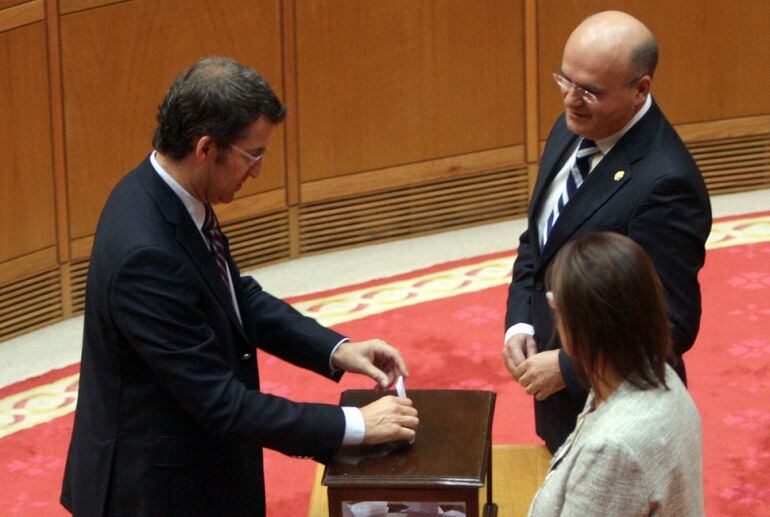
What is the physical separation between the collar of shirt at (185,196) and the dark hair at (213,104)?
0.05 m

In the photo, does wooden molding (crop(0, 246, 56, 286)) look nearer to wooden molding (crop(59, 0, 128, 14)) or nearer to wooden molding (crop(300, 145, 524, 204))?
wooden molding (crop(59, 0, 128, 14))

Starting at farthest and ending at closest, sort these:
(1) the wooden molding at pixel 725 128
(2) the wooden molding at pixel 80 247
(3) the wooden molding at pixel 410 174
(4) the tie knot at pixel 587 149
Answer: (1) the wooden molding at pixel 725 128 < (3) the wooden molding at pixel 410 174 < (2) the wooden molding at pixel 80 247 < (4) the tie knot at pixel 587 149

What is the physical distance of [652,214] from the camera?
92.4 inches

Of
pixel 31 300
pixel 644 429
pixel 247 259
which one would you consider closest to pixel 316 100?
pixel 247 259

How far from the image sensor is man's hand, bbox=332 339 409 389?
247cm

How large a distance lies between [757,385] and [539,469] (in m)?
1.42

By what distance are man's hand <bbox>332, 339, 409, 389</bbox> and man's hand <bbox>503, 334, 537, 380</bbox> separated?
26cm

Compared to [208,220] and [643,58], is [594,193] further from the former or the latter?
[208,220]

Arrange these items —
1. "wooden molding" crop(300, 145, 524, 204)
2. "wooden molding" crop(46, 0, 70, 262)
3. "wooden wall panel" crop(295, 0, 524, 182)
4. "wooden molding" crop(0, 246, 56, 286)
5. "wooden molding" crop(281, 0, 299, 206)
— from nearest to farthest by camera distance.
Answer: "wooden molding" crop(46, 0, 70, 262) → "wooden molding" crop(0, 246, 56, 286) → "wooden molding" crop(281, 0, 299, 206) → "wooden wall panel" crop(295, 0, 524, 182) → "wooden molding" crop(300, 145, 524, 204)

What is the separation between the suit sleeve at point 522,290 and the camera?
275cm

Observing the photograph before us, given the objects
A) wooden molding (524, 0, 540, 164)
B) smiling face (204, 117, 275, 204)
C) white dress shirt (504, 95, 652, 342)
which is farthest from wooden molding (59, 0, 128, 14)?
smiling face (204, 117, 275, 204)

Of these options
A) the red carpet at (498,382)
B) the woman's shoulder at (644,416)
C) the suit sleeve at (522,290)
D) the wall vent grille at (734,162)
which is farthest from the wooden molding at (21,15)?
the woman's shoulder at (644,416)

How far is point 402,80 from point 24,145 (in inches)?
61.4

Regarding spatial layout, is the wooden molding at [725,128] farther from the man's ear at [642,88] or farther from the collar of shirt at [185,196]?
the collar of shirt at [185,196]
